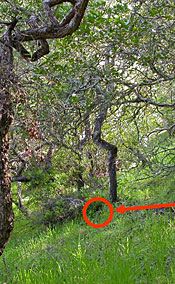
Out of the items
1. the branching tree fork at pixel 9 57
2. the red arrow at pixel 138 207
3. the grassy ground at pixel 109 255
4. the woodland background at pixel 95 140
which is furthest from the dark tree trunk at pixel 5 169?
the red arrow at pixel 138 207

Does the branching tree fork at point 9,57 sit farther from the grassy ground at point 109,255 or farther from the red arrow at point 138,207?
the red arrow at point 138,207

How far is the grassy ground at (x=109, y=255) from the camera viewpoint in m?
3.37

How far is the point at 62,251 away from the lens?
461 cm

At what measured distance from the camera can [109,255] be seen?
3.85m

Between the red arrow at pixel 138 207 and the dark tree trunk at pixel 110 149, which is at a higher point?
the dark tree trunk at pixel 110 149

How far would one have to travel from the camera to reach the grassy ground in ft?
11.1

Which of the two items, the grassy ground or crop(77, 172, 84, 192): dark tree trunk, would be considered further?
crop(77, 172, 84, 192): dark tree trunk

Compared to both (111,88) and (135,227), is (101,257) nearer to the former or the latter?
(135,227)

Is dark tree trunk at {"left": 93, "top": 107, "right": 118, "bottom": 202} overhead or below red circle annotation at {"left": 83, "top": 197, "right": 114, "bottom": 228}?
overhead

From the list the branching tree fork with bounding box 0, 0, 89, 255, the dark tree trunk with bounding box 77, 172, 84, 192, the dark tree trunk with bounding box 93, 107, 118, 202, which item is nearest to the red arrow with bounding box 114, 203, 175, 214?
the dark tree trunk with bounding box 93, 107, 118, 202

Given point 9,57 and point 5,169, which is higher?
point 9,57

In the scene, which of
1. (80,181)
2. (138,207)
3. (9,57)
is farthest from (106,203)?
(9,57)

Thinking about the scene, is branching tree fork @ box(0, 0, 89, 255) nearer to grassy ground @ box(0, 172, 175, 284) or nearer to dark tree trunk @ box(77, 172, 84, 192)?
grassy ground @ box(0, 172, 175, 284)

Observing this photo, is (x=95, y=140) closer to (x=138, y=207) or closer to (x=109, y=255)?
(x=138, y=207)
